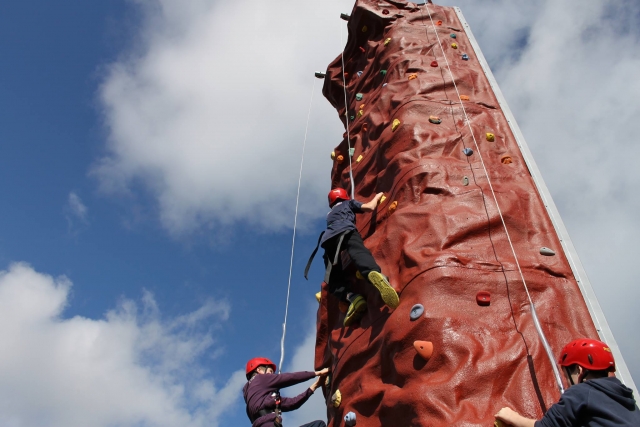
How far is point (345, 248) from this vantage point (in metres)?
3.61

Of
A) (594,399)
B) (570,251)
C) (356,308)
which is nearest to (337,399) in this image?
(356,308)

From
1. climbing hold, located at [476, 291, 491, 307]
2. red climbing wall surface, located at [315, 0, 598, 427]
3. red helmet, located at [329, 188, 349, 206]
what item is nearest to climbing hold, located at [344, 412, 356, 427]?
red climbing wall surface, located at [315, 0, 598, 427]

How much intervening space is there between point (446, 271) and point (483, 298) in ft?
0.86

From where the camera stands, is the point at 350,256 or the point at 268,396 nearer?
the point at 268,396

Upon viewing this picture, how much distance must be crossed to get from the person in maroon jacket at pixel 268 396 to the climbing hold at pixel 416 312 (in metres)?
0.96

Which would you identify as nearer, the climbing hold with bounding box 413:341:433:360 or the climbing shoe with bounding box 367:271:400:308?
the climbing hold with bounding box 413:341:433:360

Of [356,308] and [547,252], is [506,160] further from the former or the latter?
[356,308]

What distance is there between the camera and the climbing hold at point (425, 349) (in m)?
2.59

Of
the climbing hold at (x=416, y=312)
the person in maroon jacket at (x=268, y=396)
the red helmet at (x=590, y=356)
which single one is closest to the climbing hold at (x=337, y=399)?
the person in maroon jacket at (x=268, y=396)

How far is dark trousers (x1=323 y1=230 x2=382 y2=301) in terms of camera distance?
3.28m

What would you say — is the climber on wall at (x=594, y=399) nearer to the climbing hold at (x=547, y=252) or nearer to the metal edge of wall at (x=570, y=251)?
the metal edge of wall at (x=570, y=251)

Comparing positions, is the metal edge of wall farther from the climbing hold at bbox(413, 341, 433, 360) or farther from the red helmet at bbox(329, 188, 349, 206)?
the red helmet at bbox(329, 188, 349, 206)

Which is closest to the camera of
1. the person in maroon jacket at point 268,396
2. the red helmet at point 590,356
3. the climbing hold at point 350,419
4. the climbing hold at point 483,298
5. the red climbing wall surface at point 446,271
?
the red helmet at point 590,356

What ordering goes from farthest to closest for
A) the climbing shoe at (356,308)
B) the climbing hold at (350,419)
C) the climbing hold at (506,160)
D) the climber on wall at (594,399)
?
the climbing hold at (506,160)
the climbing shoe at (356,308)
the climbing hold at (350,419)
the climber on wall at (594,399)
